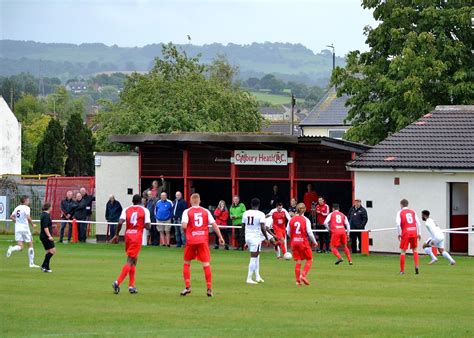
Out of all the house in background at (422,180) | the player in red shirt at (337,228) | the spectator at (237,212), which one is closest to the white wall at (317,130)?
the house in background at (422,180)

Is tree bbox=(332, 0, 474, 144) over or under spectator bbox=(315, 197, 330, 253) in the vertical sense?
over

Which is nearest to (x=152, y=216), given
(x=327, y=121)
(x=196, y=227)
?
(x=196, y=227)

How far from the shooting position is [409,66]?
4494 centimetres

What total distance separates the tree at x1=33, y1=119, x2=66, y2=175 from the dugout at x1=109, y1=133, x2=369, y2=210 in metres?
43.2

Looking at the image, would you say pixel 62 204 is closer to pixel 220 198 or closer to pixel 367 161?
pixel 220 198

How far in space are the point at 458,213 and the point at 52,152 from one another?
53.1 metres

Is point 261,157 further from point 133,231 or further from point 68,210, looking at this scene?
point 133,231

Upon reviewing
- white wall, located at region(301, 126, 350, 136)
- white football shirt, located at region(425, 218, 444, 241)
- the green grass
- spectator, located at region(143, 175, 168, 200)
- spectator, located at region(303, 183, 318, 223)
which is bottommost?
the green grass

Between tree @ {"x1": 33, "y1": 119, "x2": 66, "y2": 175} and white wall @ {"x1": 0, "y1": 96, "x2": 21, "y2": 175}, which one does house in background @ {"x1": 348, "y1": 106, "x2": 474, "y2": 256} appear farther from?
white wall @ {"x1": 0, "y1": 96, "x2": 21, "y2": 175}

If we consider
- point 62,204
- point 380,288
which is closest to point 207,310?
point 380,288

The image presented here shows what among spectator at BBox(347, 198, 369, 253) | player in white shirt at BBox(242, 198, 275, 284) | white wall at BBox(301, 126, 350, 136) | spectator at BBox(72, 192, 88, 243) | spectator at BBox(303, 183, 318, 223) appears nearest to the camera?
player in white shirt at BBox(242, 198, 275, 284)

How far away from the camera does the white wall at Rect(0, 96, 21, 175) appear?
294ft

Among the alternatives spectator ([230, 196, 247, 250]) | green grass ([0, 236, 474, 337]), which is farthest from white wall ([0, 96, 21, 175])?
green grass ([0, 236, 474, 337])

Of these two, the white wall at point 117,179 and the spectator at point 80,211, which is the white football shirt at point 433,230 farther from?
the spectator at point 80,211
